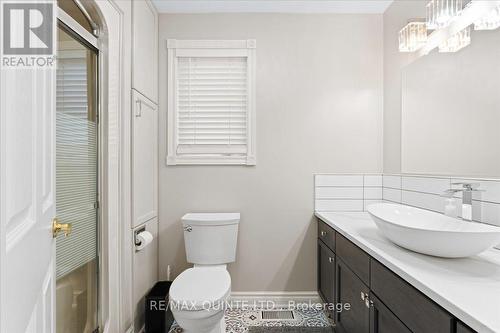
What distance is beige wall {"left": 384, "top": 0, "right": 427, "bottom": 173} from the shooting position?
2.23 meters

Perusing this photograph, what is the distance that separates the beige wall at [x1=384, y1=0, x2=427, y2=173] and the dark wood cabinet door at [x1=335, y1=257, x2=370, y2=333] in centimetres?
95

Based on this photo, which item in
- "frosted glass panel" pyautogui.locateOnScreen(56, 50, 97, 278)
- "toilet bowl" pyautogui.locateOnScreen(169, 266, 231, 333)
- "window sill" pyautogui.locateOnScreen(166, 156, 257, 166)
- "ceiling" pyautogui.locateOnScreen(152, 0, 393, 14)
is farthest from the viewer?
"window sill" pyautogui.locateOnScreen(166, 156, 257, 166)

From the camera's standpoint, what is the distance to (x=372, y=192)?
254 centimetres

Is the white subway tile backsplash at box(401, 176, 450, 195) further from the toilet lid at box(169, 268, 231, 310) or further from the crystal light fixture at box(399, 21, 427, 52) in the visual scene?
the toilet lid at box(169, 268, 231, 310)

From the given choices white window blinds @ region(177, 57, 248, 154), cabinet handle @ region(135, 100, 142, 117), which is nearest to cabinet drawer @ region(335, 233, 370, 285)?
white window blinds @ region(177, 57, 248, 154)

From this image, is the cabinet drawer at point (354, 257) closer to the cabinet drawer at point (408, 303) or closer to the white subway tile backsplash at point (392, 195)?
the cabinet drawer at point (408, 303)

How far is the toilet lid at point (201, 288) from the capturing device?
1.67 metres

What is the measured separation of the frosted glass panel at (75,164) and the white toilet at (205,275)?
0.56 meters

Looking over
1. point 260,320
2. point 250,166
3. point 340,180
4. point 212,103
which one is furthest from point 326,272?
point 212,103

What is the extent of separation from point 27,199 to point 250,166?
183 centimetres

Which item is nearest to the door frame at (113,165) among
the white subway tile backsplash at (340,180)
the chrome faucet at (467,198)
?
the white subway tile backsplash at (340,180)

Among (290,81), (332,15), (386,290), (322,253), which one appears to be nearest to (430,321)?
(386,290)

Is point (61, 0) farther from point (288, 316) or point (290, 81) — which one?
point (288, 316)

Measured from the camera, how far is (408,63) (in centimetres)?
215
